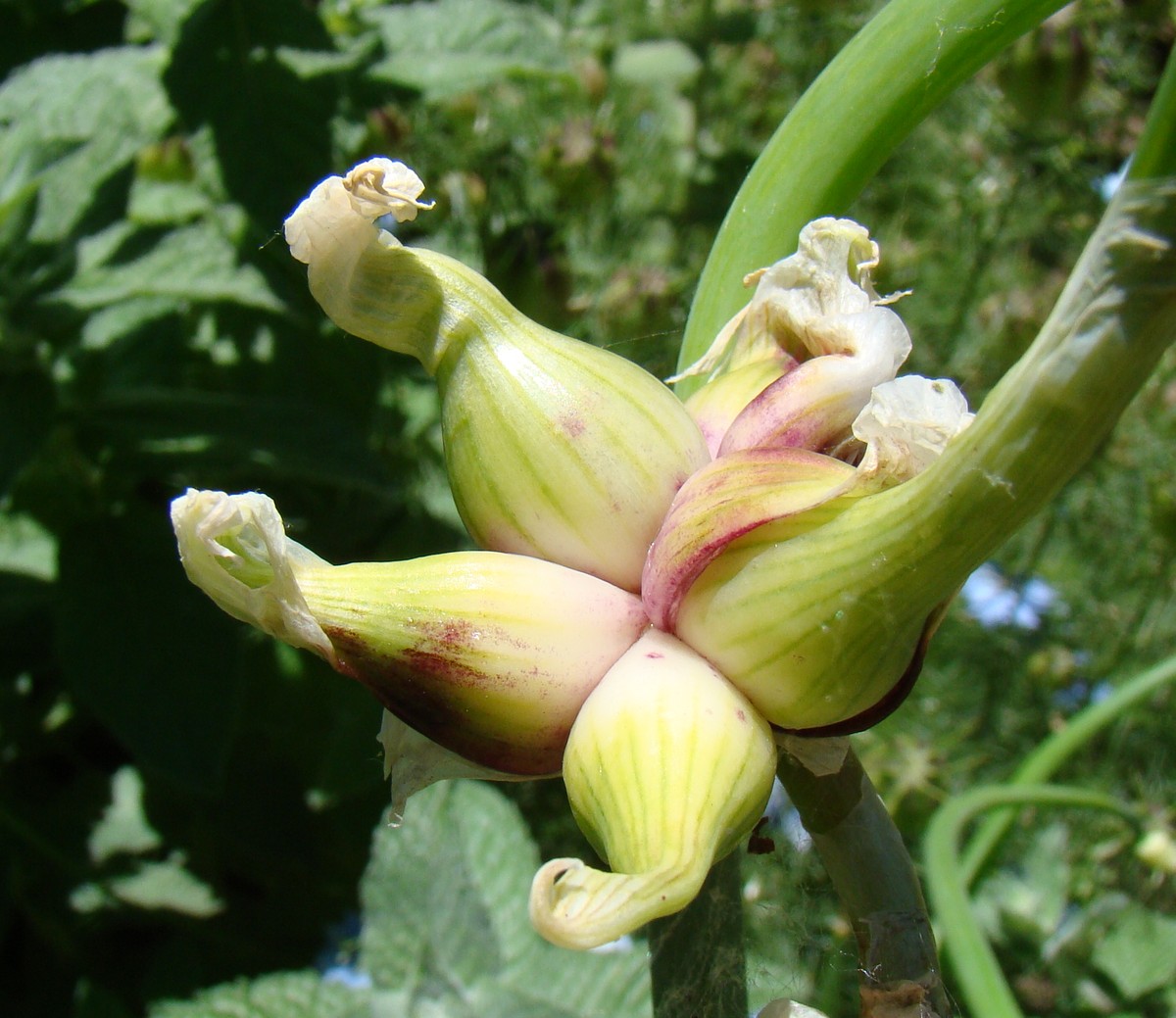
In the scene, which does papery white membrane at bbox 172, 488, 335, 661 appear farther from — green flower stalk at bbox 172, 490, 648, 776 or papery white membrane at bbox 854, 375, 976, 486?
papery white membrane at bbox 854, 375, 976, 486

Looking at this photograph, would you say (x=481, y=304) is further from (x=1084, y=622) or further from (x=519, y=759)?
(x=1084, y=622)

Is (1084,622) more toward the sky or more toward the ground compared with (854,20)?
more toward the ground

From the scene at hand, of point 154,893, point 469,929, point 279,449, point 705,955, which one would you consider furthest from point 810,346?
point 154,893

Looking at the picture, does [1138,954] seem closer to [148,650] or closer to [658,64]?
[148,650]

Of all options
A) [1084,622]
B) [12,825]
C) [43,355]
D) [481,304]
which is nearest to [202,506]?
[481,304]

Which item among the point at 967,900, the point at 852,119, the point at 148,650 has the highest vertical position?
the point at 852,119

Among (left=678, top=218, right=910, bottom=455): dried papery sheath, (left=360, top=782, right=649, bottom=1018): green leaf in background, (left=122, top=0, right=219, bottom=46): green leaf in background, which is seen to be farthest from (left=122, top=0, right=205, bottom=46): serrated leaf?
(left=678, top=218, right=910, bottom=455): dried papery sheath
